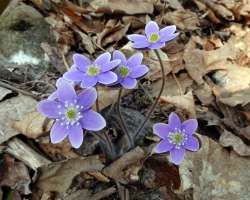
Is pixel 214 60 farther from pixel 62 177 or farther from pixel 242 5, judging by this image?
pixel 62 177

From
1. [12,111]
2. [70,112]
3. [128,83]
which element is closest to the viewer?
[70,112]

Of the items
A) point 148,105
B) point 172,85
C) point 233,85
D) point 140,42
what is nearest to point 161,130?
point 140,42

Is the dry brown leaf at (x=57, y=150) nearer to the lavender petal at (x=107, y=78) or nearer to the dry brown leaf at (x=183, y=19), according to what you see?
the lavender petal at (x=107, y=78)

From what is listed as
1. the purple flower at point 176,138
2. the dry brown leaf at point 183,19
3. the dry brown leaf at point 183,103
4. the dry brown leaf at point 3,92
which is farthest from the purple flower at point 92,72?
the dry brown leaf at point 183,19

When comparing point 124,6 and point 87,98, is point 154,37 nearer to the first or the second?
point 87,98

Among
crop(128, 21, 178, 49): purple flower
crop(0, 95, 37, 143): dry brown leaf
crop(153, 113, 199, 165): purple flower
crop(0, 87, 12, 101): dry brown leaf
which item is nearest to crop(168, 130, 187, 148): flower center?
crop(153, 113, 199, 165): purple flower

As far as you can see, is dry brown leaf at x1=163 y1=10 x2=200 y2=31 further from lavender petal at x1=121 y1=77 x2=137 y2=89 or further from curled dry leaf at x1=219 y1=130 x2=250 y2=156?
lavender petal at x1=121 y1=77 x2=137 y2=89
